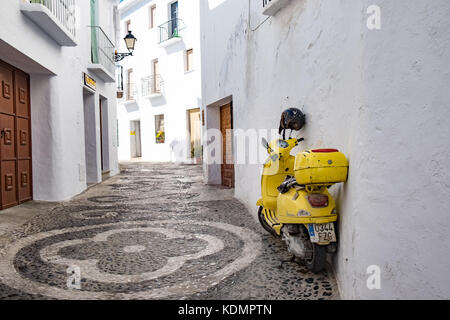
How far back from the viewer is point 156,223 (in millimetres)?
4621

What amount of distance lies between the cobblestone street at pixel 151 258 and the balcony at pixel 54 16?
276 cm

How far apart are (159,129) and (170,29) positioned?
206 inches

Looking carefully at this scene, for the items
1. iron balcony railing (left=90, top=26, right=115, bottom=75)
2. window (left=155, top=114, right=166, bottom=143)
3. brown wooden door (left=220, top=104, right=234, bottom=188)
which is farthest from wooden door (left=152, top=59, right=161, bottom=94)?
brown wooden door (left=220, top=104, right=234, bottom=188)

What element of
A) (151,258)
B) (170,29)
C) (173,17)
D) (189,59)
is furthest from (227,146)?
(173,17)

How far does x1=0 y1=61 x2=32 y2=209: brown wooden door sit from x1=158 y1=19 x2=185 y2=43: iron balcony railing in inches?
480

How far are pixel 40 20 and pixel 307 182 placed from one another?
15.4 feet

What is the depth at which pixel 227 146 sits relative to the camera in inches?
315

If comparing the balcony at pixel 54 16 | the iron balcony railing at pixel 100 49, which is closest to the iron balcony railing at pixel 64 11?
the balcony at pixel 54 16

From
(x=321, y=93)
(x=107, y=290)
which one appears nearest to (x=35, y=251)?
(x=107, y=290)

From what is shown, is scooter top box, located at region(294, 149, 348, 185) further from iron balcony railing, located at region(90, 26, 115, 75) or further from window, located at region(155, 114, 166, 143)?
window, located at region(155, 114, 166, 143)

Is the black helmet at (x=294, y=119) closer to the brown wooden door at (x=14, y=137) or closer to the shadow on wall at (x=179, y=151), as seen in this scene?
the brown wooden door at (x=14, y=137)

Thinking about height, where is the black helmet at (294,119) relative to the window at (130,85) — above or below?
below

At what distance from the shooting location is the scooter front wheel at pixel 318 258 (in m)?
2.57
